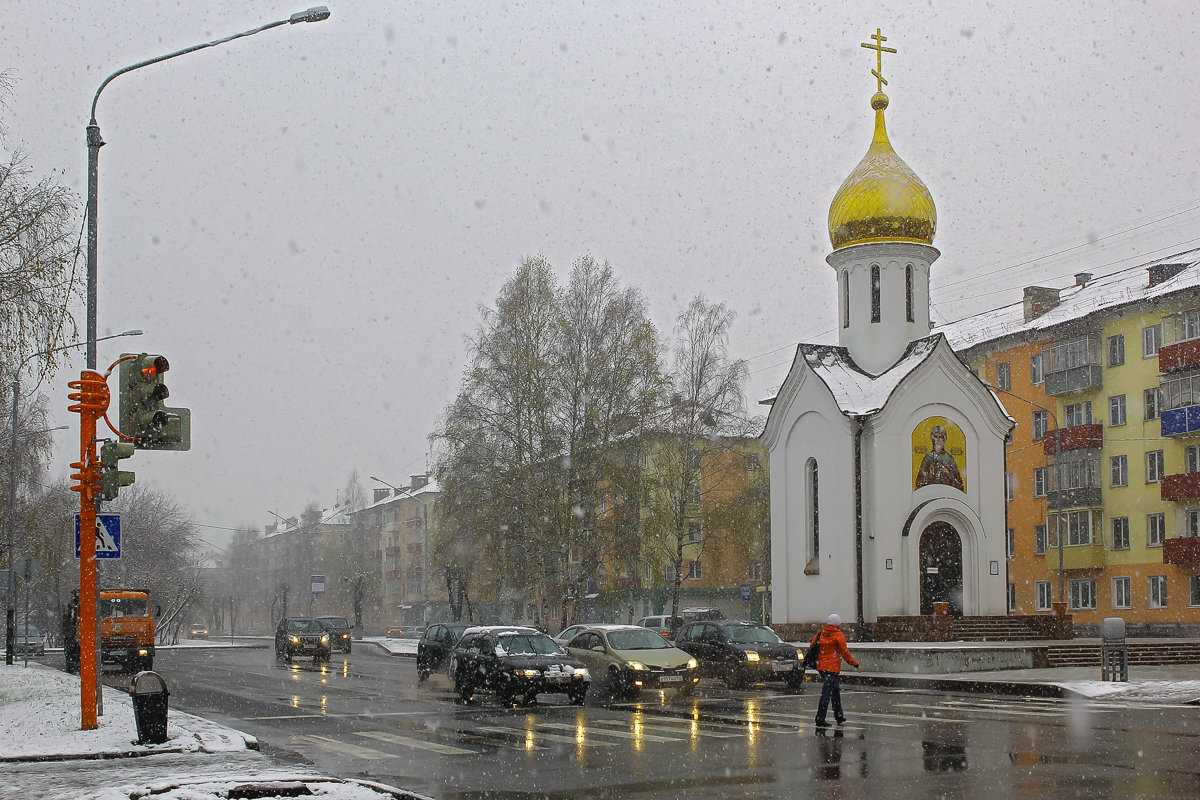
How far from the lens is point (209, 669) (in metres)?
36.4

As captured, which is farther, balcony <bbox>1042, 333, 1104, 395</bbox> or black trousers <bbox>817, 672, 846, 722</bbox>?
balcony <bbox>1042, 333, 1104, 395</bbox>

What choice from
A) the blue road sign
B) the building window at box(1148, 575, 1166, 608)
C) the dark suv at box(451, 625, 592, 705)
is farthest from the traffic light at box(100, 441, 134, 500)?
the building window at box(1148, 575, 1166, 608)

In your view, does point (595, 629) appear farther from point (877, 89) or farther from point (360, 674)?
point (877, 89)

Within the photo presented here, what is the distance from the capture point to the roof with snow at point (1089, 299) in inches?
1940

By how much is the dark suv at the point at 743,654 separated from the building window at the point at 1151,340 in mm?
29741

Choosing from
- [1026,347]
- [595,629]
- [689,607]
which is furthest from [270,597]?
[595,629]

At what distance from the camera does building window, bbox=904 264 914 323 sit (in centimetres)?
3684

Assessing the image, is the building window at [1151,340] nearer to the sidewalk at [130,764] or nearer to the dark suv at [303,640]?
Answer: the dark suv at [303,640]

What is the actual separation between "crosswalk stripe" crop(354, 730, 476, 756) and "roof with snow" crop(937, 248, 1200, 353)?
3617 centimetres

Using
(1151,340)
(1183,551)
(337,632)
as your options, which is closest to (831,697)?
(337,632)

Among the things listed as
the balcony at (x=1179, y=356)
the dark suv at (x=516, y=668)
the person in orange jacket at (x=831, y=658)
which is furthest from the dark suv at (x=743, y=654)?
the balcony at (x=1179, y=356)

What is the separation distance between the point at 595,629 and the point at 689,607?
45.7 meters

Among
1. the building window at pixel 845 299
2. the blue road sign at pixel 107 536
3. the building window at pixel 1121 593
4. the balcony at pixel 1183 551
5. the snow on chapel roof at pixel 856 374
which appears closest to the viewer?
the blue road sign at pixel 107 536

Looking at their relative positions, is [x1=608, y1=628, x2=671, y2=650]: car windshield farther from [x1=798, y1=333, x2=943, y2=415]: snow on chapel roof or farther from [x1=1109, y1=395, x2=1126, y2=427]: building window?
[x1=1109, y1=395, x2=1126, y2=427]: building window
